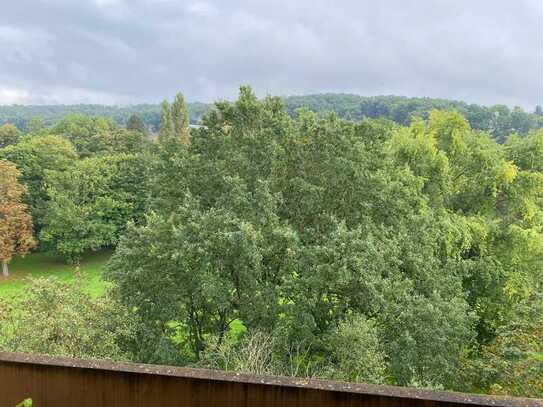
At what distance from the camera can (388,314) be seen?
10.8 metres

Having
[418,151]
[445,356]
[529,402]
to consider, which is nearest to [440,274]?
[445,356]

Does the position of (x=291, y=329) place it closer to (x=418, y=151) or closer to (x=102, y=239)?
(x=418, y=151)

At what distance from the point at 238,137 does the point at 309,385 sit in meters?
11.1

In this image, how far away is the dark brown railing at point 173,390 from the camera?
9.29 ft

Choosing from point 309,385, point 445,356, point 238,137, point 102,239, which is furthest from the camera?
point 102,239

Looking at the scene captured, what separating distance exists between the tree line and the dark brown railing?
5972mm

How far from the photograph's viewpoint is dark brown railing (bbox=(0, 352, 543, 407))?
283 centimetres

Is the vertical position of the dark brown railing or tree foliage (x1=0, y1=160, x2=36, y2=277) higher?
the dark brown railing

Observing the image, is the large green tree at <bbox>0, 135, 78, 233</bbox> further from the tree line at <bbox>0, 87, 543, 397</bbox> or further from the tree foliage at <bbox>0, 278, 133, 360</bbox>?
the tree line at <bbox>0, 87, 543, 397</bbox>

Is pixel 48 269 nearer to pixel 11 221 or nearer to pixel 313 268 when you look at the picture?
pixel 11 221

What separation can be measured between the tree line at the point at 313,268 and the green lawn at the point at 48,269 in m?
18.2

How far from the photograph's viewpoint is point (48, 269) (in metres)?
33.2

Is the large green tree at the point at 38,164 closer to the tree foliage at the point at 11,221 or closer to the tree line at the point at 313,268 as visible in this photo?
the tree foliage at the point at 11,221

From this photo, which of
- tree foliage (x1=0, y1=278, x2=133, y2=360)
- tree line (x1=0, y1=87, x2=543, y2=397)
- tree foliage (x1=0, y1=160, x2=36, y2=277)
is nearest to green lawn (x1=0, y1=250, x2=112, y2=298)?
tree foliage (x1=0, y1=160, x2=36, y2=277)
